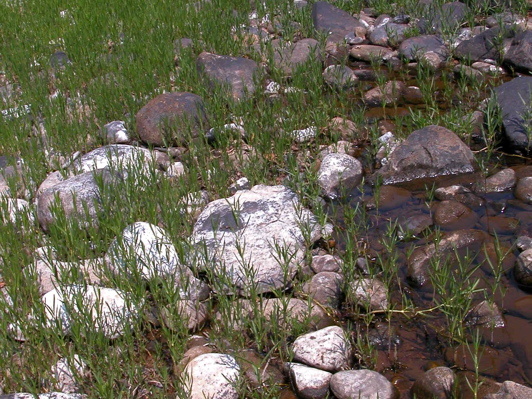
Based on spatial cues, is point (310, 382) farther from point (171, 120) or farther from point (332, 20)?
point (332, 20)

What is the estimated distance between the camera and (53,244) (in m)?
3.85

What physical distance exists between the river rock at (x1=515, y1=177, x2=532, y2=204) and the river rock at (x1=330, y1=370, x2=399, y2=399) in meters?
2.02

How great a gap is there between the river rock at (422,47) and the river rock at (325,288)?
12.6 feet

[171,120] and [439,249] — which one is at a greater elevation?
[171,120]

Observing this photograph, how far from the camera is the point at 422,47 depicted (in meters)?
6.89

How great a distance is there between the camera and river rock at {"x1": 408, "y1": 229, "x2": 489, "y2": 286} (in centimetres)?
366

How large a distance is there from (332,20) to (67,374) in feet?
20.0

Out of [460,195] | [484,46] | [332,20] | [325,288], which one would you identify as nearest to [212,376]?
[325,288]

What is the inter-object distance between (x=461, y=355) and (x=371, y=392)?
22.4 inches

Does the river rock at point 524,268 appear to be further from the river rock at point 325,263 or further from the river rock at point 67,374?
the river rock at point 67,374

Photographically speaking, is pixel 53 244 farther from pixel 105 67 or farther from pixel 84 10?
pixel 84 10

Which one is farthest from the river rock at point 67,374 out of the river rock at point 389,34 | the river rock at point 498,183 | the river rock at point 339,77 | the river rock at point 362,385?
the river rock at point 389,34

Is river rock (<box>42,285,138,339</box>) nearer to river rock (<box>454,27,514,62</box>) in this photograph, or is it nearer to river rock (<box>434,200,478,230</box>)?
river rock (<box>434,200,478,230</box>)

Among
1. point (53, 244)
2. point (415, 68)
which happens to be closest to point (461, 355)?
point (53, 244)
